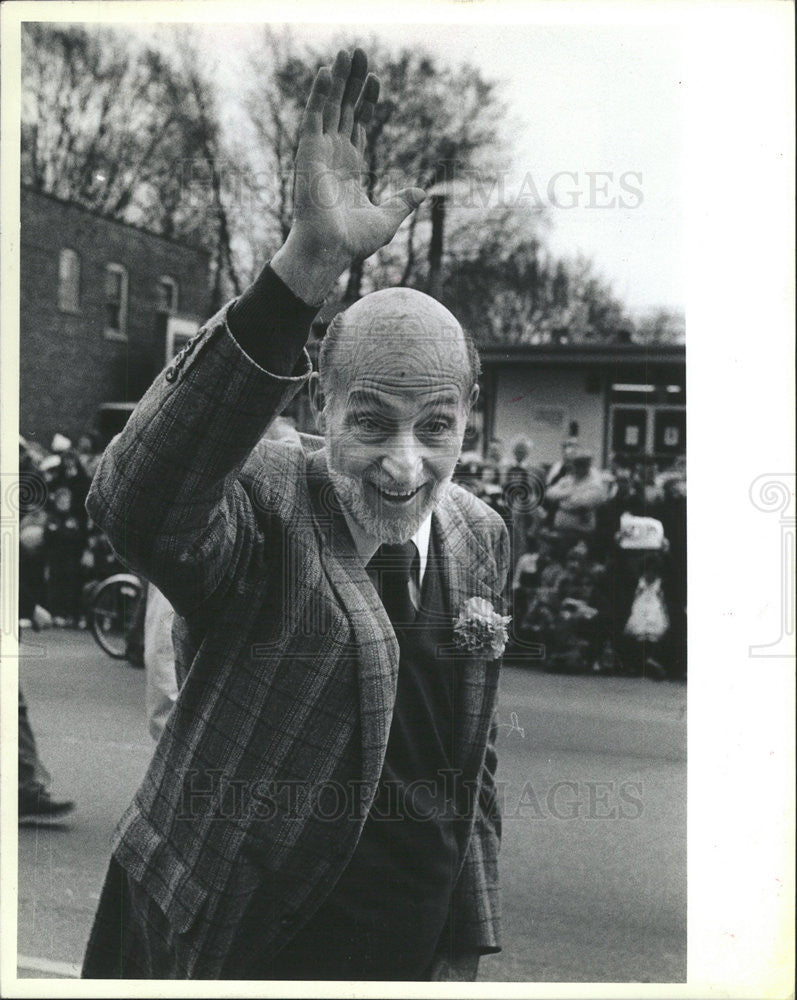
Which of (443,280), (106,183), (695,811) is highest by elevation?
(106,183)

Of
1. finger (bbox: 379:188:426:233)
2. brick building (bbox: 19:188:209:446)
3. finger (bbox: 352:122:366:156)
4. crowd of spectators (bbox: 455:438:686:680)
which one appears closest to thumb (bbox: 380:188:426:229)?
finger (bbox: 379:188:426:233)

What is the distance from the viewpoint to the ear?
8.53ft

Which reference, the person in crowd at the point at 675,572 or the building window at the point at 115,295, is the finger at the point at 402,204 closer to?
the building window at the point at 115,295

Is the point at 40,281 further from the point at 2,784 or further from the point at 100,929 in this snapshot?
the point at 100,929

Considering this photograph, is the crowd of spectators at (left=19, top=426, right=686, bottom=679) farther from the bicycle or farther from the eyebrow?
the eyebrow

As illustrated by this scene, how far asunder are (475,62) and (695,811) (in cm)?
207

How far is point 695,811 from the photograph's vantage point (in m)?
2.97

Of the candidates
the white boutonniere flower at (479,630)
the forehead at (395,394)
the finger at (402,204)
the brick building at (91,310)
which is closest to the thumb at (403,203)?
the finger at (402,204)

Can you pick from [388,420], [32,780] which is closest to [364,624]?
[388,420]

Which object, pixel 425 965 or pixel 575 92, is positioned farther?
pixel 575 92

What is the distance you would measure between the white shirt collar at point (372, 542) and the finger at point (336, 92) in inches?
33.1

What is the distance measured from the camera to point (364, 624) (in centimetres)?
247

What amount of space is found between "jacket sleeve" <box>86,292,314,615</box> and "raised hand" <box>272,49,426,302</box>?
174 millimetres

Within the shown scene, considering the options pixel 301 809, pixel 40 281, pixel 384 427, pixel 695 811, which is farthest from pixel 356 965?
pixel 40 281
